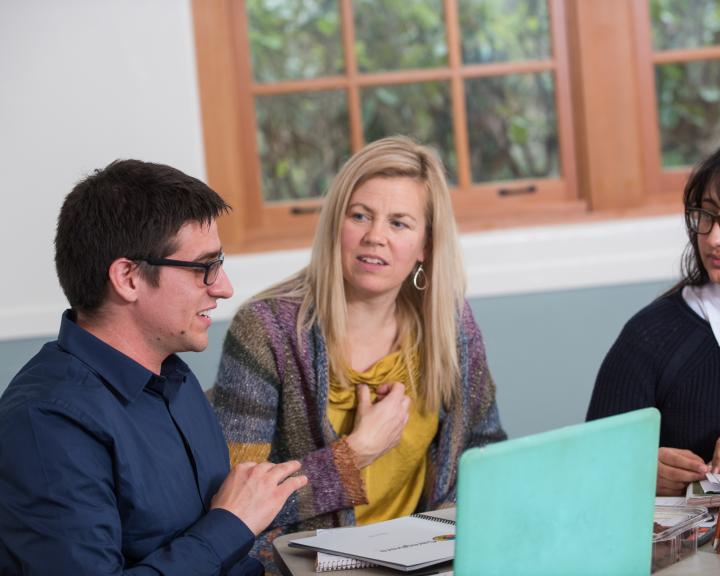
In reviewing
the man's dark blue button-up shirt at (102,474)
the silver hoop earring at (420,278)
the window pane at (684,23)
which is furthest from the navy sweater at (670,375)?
→ the window pane at (684,23)

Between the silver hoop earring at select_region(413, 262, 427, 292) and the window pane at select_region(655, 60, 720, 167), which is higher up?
the window pane at select_region(655, 60, 720, 167)

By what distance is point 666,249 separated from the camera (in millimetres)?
3221

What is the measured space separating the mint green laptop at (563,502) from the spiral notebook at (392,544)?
10.5 inches

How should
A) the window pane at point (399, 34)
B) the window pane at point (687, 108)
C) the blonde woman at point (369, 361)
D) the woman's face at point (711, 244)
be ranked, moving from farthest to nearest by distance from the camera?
the window pane at point (687, 108) → the window pane at point (399, 34) → the blonde woman at point (369, 361) → the woman's face at point (711, 244)

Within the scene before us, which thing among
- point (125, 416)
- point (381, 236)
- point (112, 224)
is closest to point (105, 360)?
point (125, 416)

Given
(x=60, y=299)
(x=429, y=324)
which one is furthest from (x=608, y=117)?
(x=60, y=299)

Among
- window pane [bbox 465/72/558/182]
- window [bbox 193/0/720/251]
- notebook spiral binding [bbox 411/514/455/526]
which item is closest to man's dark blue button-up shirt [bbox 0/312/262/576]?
notebook spiral binding [bbox 411/514/455/526]

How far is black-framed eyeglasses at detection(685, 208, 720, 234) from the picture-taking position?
77.6 inches

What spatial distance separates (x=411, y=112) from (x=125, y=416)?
212 centimetres

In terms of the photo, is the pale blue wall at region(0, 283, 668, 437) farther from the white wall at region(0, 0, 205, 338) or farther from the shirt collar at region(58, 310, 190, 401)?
the shirt collar at region(58, 310, 190, 401)

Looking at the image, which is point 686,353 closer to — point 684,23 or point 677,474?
point 677,474

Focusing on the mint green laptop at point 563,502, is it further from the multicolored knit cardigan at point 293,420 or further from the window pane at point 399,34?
the window pane at point 399,34

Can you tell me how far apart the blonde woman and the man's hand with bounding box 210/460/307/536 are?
0.52m

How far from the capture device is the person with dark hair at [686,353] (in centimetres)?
198
